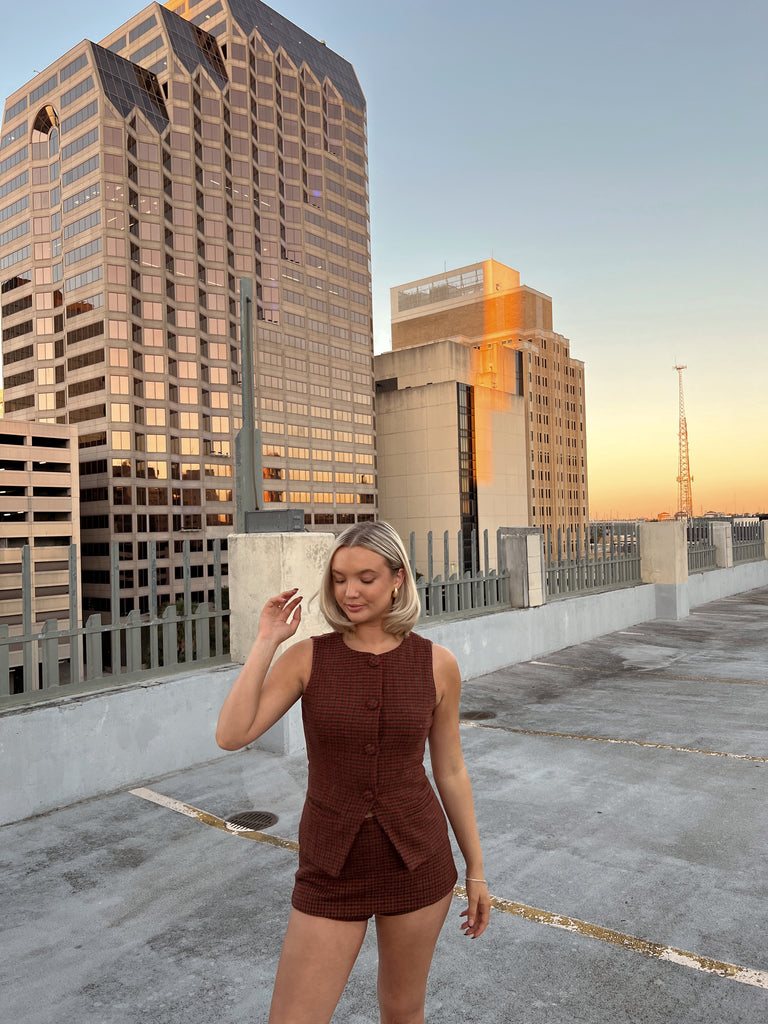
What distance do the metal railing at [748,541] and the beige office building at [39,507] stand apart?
65367 mm

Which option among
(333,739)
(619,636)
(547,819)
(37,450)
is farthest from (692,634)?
(37,450)

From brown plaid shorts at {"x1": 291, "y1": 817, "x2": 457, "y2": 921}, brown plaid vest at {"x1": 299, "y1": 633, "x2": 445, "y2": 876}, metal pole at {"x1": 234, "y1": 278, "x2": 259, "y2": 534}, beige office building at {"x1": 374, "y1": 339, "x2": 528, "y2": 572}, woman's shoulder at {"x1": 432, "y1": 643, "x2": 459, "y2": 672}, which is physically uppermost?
beige office building at {"x1": 374, "y1": 339, "x2": 528, "y2": 572}

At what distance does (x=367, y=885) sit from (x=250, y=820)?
350 centimetres

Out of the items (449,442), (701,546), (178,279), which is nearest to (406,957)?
(701,546)

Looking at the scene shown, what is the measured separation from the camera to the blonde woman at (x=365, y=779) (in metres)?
1.82

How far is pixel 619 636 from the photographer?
12773 millimetres

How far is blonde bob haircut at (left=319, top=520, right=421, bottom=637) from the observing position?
2000mm

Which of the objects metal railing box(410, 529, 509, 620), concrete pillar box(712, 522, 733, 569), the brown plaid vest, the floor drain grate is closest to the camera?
the brown plaid vest

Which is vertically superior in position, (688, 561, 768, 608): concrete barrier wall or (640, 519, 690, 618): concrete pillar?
(640, 519, 690, 618): concrete pillar

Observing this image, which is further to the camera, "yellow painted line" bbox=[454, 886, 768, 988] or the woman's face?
"yellow painted line" bbox=[454, 886, 768, 988]

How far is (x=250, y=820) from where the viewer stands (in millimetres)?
4984

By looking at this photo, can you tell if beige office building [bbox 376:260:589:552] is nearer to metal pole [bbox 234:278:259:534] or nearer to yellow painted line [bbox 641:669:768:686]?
yellow painted line [bbox 641:669:768:686]

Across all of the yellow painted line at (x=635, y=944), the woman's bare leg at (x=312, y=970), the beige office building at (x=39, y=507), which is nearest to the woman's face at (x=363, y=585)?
the woman's bare leg at (x=312, y=970)

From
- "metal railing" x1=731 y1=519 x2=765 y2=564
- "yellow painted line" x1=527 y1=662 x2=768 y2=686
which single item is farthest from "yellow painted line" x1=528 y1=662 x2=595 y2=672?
"metal railing" x1=731 y1=519 x2=765 y2=564
